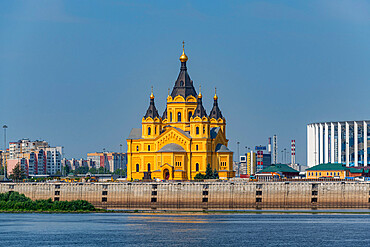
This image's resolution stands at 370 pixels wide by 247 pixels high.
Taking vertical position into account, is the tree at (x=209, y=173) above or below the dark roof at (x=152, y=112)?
below

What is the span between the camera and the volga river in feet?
301

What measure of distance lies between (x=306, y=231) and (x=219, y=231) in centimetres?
1008

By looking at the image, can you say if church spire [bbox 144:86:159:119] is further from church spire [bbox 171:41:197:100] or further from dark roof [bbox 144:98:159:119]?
church spire [bbox 171:41:197:100]

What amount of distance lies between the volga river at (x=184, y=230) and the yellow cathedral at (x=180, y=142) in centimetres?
5788

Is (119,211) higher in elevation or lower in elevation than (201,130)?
lower

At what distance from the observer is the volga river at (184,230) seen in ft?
301

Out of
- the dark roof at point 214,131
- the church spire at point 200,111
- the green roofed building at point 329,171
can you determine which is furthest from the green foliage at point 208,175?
the green roofed building at point 329,171

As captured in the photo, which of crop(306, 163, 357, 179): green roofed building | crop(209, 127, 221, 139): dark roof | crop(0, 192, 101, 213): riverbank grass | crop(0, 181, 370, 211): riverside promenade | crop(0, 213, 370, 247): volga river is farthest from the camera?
crop(209, 127, 221, 139): dark roof

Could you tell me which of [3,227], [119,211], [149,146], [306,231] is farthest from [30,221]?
[149,146]

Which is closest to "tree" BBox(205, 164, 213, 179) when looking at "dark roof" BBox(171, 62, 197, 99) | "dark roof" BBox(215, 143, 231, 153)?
"dark roof" BBox(215, 143, 231, 153)

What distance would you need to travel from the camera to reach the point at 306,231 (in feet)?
336

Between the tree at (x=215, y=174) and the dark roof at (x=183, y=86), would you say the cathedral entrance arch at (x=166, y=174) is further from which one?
the dark roof at (x=183, y=86)

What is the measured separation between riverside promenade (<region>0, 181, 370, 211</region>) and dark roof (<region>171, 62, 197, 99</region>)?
160 ft

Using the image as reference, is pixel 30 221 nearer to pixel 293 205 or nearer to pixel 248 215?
pixel 248 215
